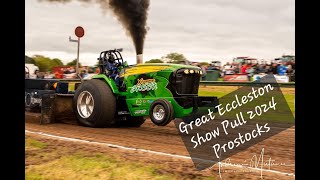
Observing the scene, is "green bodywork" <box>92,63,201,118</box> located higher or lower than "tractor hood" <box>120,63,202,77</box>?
lower

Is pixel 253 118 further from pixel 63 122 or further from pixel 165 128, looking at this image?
pixel 63 122

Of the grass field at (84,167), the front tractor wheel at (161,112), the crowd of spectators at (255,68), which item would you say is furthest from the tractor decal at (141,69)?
the crowd of spectators at (255,68)

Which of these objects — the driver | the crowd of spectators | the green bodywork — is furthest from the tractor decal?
the crowd of spectators

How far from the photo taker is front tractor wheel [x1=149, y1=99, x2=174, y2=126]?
6973mm

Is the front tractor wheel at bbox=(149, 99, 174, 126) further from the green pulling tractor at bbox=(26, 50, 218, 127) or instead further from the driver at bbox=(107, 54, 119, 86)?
the driver at bbox=(107, 54, 119, 86)

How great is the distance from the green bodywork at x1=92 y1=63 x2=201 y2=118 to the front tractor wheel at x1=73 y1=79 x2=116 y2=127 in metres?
0.24

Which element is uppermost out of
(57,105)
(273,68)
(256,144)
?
(273,68)

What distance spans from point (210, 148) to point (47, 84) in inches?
222

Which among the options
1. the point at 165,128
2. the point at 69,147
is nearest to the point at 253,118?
the point at 165,128

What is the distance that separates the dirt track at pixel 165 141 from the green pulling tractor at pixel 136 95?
14.0 inches

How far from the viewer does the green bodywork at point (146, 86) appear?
24.3 feet

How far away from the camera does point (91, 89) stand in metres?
8.09

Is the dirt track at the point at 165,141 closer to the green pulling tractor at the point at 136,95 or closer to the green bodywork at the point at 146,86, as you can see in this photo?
the green pulling tractor at the point at 136,95

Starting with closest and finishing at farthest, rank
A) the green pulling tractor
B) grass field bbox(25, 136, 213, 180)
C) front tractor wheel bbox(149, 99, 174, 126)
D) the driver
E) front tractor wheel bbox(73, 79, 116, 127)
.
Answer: grass field bbox(25, 136, 213, 180)
front tractor wheel bbox(149, 99, 174, 126)
the green pulling tractor
front tractor wheel bbox(73, 79, 116, 127)
the driver
